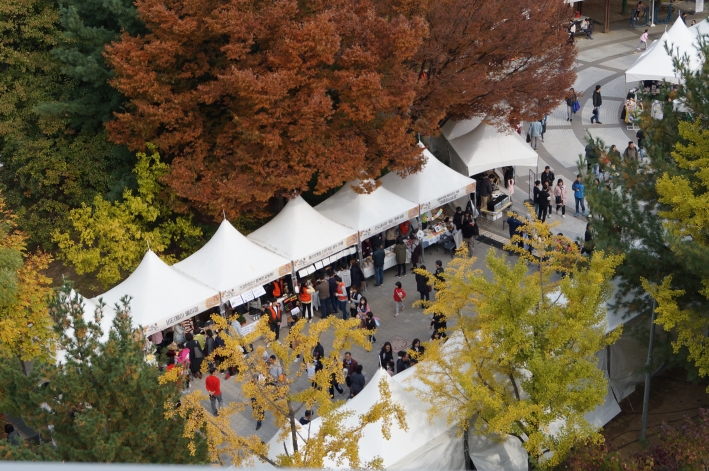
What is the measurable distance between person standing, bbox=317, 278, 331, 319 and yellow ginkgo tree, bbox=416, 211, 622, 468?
565 centimetres

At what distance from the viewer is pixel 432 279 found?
50.3ft

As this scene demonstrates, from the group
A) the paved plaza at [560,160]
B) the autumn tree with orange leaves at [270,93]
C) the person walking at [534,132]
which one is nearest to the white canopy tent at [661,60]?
the paved plaza at [560,160]

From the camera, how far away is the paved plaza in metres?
19.1

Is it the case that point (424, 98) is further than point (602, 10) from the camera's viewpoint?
No

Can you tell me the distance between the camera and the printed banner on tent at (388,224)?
69.2 feet

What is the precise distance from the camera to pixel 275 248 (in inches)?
793

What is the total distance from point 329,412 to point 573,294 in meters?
4.64

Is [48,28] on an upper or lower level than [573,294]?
upper

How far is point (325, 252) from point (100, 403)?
9.03m

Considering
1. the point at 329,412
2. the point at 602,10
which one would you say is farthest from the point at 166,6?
the point at 602,10

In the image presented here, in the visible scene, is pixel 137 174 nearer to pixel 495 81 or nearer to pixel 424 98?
pixel 424 98

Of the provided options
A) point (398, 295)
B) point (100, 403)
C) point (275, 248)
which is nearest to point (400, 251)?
point (398, 295)

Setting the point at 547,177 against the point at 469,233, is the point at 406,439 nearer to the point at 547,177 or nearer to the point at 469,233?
the point at 469,233

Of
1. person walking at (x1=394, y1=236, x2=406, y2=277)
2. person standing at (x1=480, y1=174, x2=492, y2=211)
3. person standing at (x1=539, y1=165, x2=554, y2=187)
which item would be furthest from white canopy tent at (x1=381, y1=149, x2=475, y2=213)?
person standing at (x1=539, y1=165, x2=554, y2=187)
